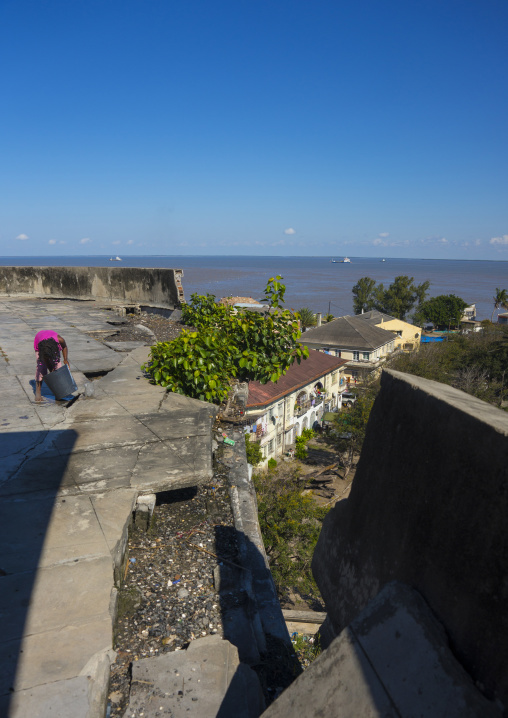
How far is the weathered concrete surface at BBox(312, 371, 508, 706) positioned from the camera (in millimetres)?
1234

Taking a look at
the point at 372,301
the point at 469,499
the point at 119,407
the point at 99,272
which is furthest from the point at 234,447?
the point at 372,301

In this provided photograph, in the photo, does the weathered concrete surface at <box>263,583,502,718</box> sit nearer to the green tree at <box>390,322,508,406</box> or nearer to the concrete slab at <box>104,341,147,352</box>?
the concrete slab at <box>104,341,147,352</box>

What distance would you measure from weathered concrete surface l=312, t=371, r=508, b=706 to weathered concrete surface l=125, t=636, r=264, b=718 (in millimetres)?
646

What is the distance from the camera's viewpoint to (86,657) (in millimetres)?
2273

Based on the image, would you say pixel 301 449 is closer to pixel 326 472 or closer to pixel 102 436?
pixel 326 472

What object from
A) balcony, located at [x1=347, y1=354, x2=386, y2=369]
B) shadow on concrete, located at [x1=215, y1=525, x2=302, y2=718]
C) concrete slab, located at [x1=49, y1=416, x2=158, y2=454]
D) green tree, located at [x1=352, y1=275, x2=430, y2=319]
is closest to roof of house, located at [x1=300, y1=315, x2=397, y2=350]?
balcony, located at [x1=347, y1=354, x2=386, y2=369]

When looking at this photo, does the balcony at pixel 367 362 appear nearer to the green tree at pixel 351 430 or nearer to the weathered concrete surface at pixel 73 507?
the green tree at pixel 351 430

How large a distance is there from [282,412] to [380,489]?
2883 cm

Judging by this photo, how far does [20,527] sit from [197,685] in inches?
61.8

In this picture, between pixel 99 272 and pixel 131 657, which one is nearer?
pixel 131 657

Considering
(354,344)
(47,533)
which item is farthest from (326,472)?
(47,533)

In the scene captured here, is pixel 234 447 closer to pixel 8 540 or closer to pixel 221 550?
pixel 221 550

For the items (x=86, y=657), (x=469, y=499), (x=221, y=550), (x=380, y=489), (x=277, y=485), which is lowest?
(x=277, y=485)

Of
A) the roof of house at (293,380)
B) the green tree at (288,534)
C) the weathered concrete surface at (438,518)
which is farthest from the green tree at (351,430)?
the weathered concrete surface at (438,518)
